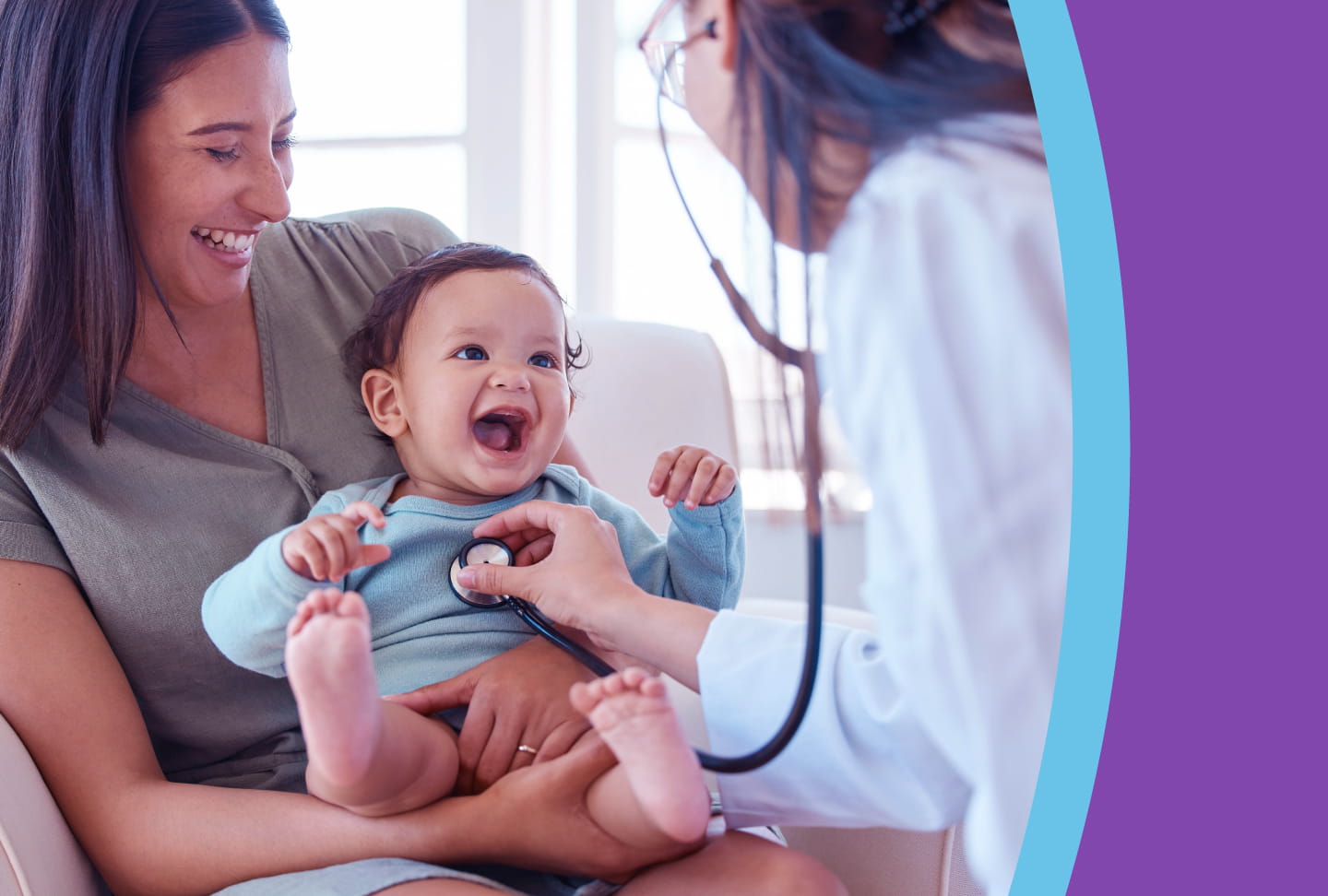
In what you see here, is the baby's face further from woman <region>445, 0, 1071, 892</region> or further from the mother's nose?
woman <region>445, 0, 1071, 892</region>

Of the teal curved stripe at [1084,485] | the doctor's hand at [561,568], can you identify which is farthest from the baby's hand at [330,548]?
the teal curved stripe at [1084,485]

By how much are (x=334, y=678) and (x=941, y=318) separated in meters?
0.47

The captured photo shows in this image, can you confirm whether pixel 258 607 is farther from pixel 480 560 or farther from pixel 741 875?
pixel 741 875

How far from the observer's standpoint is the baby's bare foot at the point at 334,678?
756 mm

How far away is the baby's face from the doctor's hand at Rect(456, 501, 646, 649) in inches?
2.2

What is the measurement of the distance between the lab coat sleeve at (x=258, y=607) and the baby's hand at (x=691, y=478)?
357 millimetres

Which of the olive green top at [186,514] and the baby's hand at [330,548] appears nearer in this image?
the baby's hand at [330,548]

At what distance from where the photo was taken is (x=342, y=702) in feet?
2.53

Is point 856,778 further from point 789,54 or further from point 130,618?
point 130,618

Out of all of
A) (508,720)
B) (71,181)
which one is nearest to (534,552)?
(508,720)

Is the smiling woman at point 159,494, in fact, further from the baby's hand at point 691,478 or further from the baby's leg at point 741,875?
the baby's hand at point 691,478

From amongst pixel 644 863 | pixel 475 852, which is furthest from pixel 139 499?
pixel 644 863

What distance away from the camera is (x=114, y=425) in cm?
110

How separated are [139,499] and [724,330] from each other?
1140 millimetres
